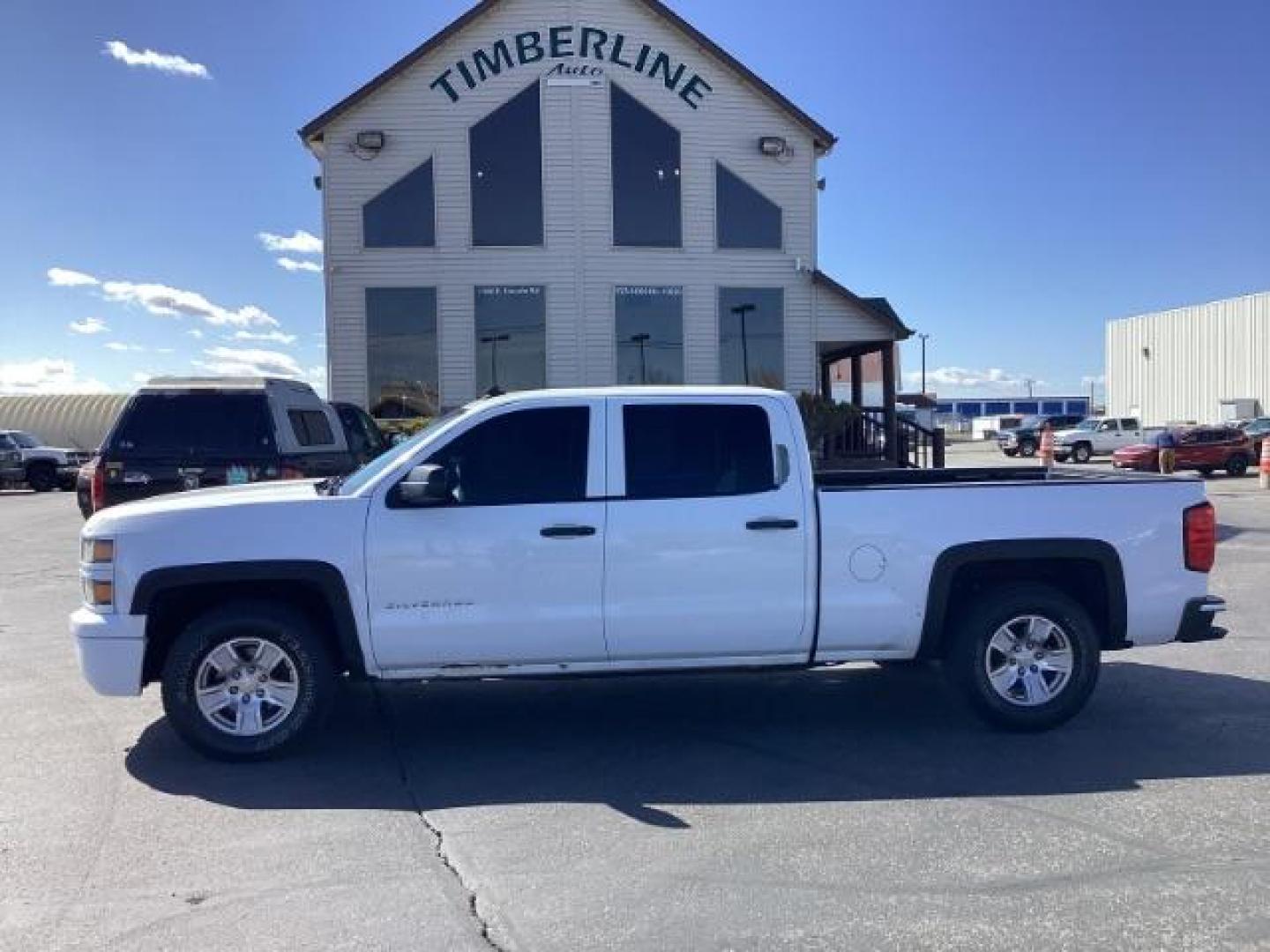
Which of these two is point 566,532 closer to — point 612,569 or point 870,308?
point 612,569

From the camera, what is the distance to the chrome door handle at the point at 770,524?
579cm

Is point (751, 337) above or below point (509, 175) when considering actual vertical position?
below

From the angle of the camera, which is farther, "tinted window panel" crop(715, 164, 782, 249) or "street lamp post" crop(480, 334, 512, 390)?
"tinted window panel" crop(715, 164, 782, 249)

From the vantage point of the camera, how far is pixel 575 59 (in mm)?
19609

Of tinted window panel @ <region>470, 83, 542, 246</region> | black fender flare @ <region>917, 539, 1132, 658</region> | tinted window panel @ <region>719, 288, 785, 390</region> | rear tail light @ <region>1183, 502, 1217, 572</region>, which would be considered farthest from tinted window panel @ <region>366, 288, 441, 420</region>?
rear tail light @ <region>1183, 502, 1217, 572</region>

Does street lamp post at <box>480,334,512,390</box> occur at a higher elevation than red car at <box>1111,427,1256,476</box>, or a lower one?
higher

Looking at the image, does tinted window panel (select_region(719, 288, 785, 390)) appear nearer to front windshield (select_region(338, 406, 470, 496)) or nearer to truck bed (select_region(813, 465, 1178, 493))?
truck bed (select_region(813, 465, 1178, 493))

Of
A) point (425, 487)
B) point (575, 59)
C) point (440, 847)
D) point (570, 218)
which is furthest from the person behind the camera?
point (575, 59)

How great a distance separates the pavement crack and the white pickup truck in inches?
20.3

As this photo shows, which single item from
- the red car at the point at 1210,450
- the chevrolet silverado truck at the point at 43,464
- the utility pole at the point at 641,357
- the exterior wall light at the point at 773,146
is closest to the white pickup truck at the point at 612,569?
the utility pole at the point at 641,357

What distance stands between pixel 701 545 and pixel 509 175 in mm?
15076

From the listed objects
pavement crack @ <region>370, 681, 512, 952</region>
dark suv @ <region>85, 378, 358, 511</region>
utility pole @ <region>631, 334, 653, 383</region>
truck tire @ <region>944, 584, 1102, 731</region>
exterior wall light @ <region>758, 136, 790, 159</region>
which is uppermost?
exterior wall light @ <region>758, 136, 790, 159</region>

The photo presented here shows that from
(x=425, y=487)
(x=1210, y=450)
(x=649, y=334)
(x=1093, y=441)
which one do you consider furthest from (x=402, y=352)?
(x=1093, y=441)

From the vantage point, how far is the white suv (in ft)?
134
